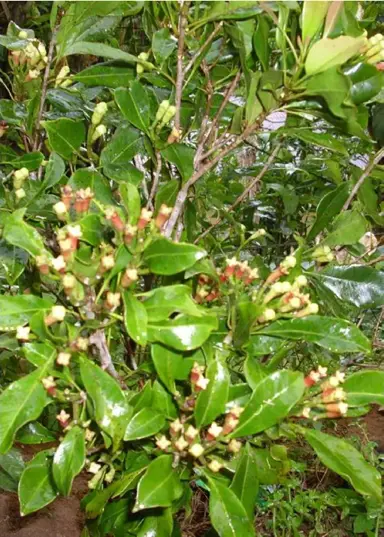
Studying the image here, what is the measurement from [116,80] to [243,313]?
38 centimetres

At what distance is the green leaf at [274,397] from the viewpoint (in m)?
0.60

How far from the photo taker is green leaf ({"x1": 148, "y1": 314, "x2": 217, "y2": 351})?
0.56 meters

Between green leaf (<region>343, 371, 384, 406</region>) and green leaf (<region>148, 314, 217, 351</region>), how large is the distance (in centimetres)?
21

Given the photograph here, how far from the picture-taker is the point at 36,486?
68 centimetres

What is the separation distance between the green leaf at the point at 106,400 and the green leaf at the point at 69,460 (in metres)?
0.05

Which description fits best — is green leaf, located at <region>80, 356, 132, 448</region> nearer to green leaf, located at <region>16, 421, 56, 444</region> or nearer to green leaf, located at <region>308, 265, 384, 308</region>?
green leaf, located at <region>16, 421, 56, 444</region>

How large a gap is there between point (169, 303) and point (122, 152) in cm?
31

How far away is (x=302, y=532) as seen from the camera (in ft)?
5.78

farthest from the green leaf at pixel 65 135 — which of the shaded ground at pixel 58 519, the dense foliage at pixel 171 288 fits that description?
the shaded ground at pixel 58 519

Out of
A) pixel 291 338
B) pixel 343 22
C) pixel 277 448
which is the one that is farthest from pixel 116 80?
pixel 277 448

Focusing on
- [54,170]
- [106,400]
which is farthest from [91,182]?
[106,400]

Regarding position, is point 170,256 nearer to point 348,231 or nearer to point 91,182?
point 91,182

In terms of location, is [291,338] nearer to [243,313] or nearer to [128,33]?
[243,313]

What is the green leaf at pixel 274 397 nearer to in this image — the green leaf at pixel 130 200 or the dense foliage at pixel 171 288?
the dense foliage at pixel 171 288
